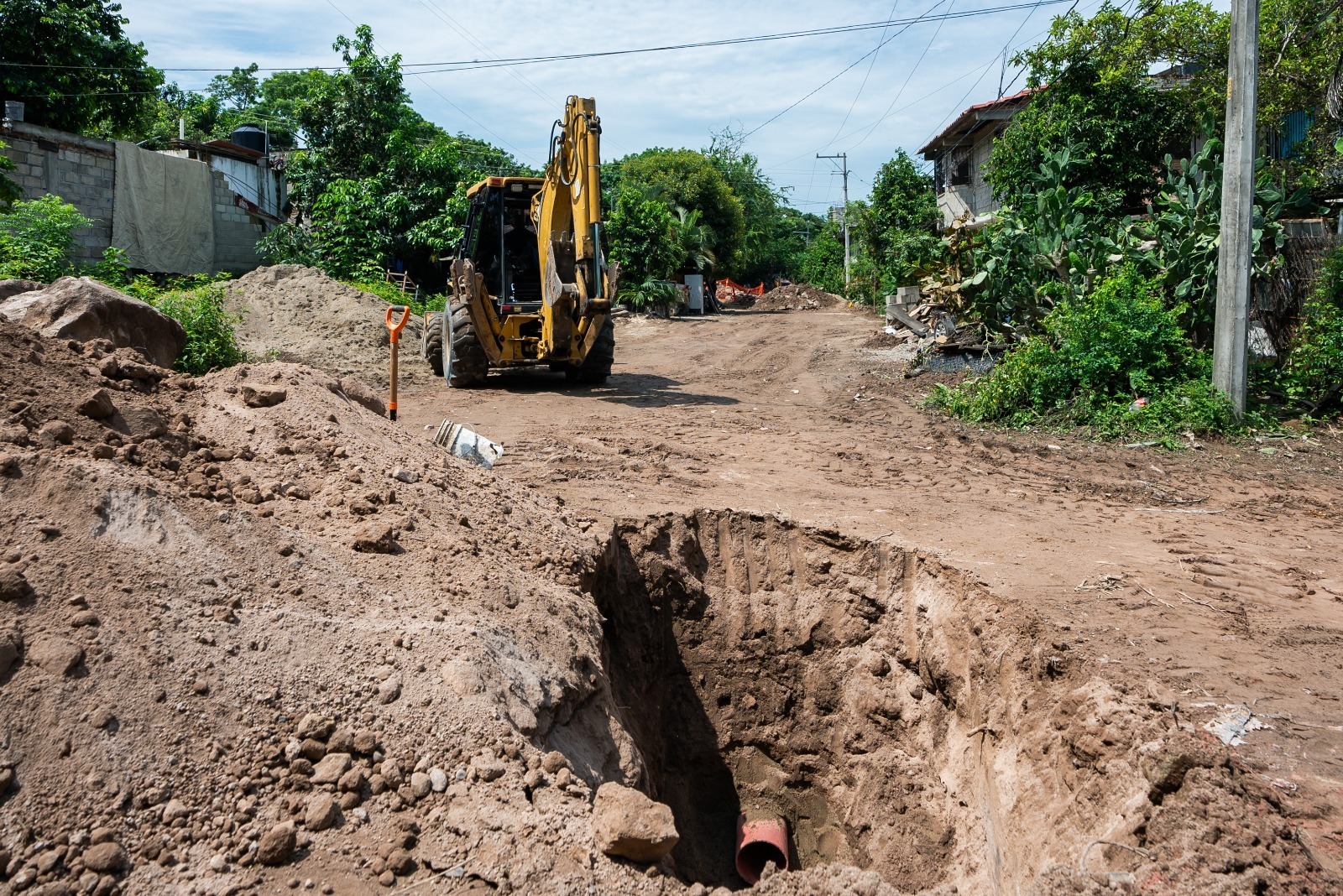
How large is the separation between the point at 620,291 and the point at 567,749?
981 inches

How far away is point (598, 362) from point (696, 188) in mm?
25781

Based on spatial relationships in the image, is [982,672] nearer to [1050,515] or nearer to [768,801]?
[768,801]

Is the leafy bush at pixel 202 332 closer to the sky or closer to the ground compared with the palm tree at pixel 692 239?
closer to the ground

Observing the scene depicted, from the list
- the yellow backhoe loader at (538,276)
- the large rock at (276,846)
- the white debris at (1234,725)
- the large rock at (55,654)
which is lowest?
the white debris at (1234,725)

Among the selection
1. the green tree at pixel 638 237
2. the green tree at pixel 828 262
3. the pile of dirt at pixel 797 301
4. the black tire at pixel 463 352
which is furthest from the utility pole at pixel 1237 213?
the green tree at pixel 828 262

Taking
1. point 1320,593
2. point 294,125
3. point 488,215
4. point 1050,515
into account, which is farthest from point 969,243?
point 294,125

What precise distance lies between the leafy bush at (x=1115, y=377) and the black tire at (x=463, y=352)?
6.42m

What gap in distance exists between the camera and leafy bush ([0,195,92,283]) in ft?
37.2

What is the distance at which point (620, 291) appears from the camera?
1105 inches

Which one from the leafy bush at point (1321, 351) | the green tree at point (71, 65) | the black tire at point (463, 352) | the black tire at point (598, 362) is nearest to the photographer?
the leafy bush at point (1321, 351)

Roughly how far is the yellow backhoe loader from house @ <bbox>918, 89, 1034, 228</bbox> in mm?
15254

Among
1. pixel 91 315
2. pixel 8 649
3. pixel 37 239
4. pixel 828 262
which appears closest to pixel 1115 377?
pixel 91 315

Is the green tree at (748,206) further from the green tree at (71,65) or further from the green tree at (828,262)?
the green tree at (71,65)

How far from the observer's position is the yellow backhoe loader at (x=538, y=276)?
11484 mm
